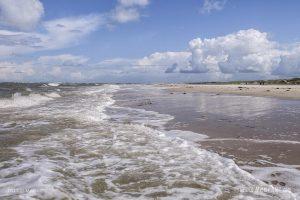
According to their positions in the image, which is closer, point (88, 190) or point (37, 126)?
point (88, 190)

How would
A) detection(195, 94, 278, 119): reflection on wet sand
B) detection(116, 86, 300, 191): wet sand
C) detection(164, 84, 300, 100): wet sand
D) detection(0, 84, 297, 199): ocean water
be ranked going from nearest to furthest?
detection(0, 84, 297, 199): ocean water
detection(116, 86, 300, 191): wet sand
detection(195, 94, 278, 119): reflection on wet sand
detection(164, 84, 300, 100): wet sand

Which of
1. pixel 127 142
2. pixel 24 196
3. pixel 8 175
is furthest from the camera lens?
pixel 127 142

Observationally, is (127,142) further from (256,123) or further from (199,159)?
(256,123)

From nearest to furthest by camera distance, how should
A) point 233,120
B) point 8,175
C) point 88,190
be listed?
point 88,190, point 8,175, point 233,120

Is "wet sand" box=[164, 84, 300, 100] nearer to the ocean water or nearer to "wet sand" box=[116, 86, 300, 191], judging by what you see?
"wet sand" box=[116, 86, 300, 191]

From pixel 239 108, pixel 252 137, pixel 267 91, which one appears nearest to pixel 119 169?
pixel 252 137

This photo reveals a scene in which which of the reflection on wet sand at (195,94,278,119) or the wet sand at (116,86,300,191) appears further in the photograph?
the reflection on wet sand at (195,94,278,119)

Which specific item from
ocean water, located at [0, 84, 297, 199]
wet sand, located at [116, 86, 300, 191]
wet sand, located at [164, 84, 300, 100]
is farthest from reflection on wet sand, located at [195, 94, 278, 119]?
wet sand, located at [164, 84, 300, 100]

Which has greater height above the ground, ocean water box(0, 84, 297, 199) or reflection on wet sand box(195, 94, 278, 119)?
reflection on wet sand box(195, 94, 278, 119)

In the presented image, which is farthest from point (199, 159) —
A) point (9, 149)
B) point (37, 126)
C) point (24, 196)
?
point (37, 126)

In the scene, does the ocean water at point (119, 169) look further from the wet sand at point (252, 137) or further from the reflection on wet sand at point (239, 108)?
the reflection on wet sand at point (239, 108)

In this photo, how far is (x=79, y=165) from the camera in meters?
9.09

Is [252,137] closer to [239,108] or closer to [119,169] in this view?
[119,169]

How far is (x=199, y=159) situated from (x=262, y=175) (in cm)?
190
